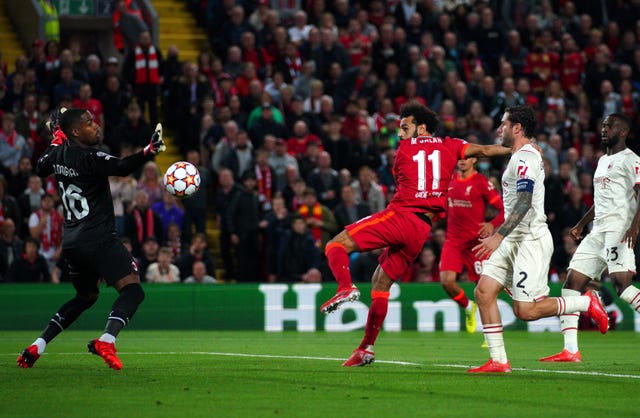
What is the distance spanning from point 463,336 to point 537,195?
8066 millimetres

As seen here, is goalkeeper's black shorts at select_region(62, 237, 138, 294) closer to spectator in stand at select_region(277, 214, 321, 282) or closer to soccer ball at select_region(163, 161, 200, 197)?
soccer ball at select_region(163, 161, 200, 197)

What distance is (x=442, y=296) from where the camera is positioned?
21.2m

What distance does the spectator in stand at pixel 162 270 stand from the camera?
69.1ft

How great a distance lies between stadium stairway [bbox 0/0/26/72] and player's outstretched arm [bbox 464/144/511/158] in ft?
53.0

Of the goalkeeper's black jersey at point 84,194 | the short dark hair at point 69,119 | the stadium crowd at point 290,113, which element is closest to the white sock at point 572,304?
the goalkeeper's black jersey at point 84,194

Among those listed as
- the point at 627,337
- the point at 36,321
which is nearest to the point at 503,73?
the point at 627,337

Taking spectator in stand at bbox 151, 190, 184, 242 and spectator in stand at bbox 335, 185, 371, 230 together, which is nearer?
spectator in stand at bbox 151, 190, 184, 242

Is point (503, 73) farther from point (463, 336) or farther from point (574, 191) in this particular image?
point (463, 336)

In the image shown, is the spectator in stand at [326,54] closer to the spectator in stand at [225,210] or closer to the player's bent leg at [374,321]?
the spectator in stand at [225,210]

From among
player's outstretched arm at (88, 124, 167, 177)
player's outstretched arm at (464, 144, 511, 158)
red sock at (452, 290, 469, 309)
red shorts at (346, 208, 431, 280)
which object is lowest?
red sock at (452, 290, 469, 309)

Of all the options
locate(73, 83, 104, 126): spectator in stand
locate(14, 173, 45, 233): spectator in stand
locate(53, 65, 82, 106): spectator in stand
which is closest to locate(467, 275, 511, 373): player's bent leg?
locate(14, 173, 45, 233): spectator in stand

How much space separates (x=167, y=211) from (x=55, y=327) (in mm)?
10153

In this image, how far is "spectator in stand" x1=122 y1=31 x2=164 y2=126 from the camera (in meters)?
23.4

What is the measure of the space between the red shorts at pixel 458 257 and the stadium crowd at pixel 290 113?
4.87 m
